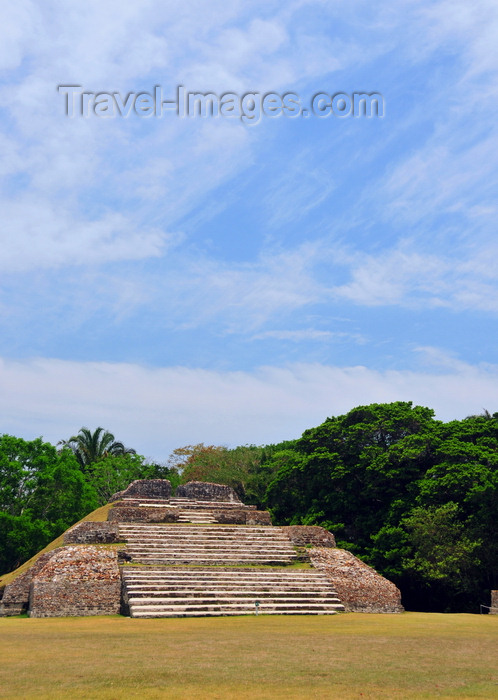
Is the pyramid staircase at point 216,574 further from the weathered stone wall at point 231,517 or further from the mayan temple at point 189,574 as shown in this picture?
the weathered stone wall at point 231,517

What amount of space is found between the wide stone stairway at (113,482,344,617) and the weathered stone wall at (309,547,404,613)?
1.46 ft

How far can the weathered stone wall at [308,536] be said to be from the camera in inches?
822

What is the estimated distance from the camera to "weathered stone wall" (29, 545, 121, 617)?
15.3 metres

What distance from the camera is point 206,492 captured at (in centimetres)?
2775

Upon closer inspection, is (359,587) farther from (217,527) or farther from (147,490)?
(147,490)

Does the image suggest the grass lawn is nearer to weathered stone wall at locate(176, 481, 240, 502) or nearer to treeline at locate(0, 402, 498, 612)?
treeline at locate(0, 402, 498, 612)

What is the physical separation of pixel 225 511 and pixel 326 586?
6.67 m

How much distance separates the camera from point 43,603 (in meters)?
15.3

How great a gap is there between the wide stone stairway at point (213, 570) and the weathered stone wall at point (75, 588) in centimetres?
42

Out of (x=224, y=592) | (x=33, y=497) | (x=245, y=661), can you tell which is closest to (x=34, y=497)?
(x=33, y=497)

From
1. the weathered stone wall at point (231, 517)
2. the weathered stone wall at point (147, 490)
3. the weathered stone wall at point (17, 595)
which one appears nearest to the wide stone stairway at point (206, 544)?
the weathered stone wall at point (231, 517)

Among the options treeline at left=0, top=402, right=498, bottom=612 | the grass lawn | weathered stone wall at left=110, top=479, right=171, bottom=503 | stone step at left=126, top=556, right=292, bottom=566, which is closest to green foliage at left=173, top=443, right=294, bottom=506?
treeline at left=0, top=402, right=498, bottom=612

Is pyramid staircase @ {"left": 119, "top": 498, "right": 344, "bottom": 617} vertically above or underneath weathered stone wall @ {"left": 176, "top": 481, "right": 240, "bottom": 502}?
underneath

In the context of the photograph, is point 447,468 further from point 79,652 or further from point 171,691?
point 171,691
